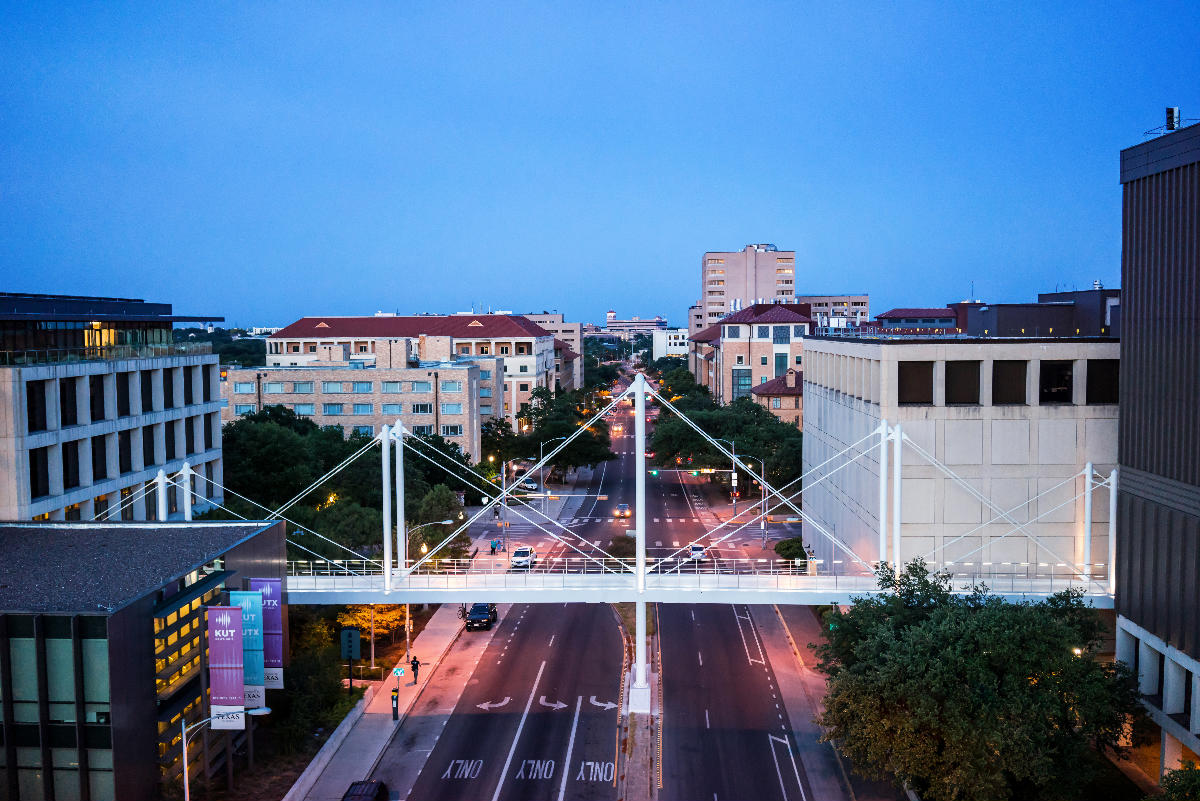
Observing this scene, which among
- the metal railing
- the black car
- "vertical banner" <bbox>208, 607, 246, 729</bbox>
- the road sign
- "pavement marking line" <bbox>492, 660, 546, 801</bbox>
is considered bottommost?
"pavement marking line" <bbox>492, 660, 546, 801</bbox>

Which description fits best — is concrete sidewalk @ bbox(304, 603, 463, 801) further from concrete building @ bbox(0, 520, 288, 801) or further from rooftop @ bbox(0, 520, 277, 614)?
rooftop @ bbox(0, 520, 277, 614)

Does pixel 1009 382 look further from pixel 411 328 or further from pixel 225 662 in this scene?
pixel 411 328

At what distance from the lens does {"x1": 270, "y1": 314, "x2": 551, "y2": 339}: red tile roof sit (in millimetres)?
126562

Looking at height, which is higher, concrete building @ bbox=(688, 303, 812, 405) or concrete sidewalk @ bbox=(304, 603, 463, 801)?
concrete building @ bbox=(688, 303, 812, 405)

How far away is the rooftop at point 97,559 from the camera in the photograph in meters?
23.9

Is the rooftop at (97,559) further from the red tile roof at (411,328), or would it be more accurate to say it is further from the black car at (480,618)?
the red tile roof at (411,328)

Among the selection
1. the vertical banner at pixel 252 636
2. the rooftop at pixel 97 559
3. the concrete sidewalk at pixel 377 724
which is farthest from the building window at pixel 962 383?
the vertical banner at pixel 252 636

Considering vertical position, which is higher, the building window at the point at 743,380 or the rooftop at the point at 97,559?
the building window at the point at 743,380

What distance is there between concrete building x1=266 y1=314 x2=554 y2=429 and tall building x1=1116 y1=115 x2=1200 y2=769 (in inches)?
3506

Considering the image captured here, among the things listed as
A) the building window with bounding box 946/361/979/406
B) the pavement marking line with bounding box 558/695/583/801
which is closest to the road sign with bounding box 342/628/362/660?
the pavement marking line with bounding box 558/695/583/801

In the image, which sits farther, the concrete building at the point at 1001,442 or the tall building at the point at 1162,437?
the concrete building at the point at 1001,442

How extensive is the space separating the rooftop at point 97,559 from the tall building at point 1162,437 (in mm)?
26693

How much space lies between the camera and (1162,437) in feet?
95.8

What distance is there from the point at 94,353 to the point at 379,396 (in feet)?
141
